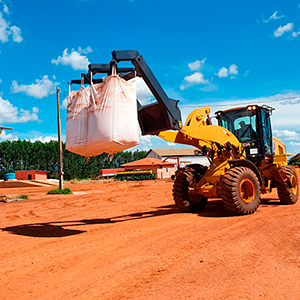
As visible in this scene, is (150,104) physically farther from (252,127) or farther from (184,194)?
(252,127)

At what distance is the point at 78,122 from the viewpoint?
546cm

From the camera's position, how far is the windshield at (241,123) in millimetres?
9641

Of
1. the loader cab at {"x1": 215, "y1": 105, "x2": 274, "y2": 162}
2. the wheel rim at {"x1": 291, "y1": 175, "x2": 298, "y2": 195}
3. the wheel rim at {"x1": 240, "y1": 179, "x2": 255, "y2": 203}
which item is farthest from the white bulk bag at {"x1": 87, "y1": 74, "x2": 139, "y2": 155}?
the wheel rim at {"x1": 291, "y1": 175, "x2": 298, "y2": 195}

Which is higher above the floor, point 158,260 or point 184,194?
point 184,194

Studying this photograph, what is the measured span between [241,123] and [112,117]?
5.97 metres

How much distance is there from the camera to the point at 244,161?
27.7ft

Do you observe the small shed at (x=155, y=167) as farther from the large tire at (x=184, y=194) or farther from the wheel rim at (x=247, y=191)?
the wheel rim at (x=247, y=191)

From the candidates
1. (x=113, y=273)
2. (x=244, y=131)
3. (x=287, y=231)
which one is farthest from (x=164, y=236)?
(x=244, y=131)

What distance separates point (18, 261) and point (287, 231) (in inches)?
198

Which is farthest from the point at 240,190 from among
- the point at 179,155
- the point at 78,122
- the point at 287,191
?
the point at 179,155

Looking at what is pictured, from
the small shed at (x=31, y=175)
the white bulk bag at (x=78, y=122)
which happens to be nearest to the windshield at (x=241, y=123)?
the white bulk bag at (x=78, y=122)

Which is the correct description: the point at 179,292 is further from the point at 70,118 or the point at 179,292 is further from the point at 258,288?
the point at 70,118

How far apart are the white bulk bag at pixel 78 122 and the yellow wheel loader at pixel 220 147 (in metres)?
0.43

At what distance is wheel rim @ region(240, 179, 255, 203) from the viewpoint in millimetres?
8227
